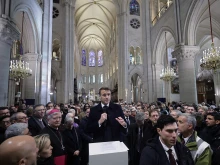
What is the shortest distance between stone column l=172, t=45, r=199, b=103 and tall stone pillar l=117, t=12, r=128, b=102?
13.9 meters

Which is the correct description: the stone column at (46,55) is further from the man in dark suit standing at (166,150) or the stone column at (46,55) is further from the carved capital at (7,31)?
the man in dark suit standing at (166,150)

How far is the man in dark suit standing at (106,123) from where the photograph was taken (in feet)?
8.33

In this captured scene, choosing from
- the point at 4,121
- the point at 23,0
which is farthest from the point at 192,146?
the point at 23,0

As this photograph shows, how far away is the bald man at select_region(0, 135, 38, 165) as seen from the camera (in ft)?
3.72

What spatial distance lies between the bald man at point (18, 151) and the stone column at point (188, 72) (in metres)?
11.1

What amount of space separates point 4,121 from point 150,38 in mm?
15725

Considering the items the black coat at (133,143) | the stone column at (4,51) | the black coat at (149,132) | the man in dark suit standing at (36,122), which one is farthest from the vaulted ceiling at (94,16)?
the black coat at (149,132)

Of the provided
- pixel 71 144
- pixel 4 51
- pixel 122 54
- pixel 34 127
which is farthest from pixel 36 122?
pixel 122 54

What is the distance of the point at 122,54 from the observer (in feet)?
85.1

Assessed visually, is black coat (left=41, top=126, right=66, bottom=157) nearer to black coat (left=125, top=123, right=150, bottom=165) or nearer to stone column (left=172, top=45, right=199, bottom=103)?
black coat (left=125, top=123, right=150, bottom=165)

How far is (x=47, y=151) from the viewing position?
2033 millimetres

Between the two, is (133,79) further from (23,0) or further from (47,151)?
(47,151)

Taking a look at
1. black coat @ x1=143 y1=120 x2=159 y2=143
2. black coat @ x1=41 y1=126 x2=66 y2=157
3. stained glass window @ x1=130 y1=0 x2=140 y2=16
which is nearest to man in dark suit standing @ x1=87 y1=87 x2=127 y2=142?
black coat @ x1=41 y1=126 x2=66 y2=157

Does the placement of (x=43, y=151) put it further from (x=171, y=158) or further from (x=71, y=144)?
(x=171, y=158)
